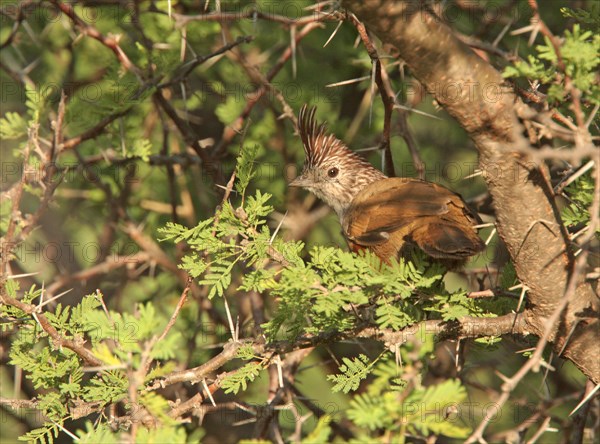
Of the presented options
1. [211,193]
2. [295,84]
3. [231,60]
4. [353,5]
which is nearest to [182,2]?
[231,60]

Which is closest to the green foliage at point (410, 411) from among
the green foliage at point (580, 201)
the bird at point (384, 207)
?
the bird at point (384, 207)

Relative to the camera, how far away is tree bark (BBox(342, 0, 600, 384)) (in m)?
2.48

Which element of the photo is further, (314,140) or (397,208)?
(314,140)

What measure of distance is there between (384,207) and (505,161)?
152cm

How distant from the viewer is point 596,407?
4.44 metres

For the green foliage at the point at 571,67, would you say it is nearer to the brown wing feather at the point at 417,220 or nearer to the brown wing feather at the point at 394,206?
the brown wing feather at the point at 417,220

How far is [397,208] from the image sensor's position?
404 centimetres

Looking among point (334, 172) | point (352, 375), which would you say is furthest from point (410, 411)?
point (334, 172)

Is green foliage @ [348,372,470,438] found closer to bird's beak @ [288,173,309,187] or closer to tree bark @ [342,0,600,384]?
tree bark @ [342,0,600,384]

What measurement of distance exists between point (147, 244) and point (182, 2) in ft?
5.87

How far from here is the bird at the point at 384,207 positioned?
358 centimetres

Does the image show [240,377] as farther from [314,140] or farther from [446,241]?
[314,140]

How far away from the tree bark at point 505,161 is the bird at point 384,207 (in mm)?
509

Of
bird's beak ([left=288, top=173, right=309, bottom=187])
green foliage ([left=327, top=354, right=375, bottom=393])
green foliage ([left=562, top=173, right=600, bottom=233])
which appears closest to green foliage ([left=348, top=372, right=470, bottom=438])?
green foliage ([left=327, top=354, right=375, bottom=393])
